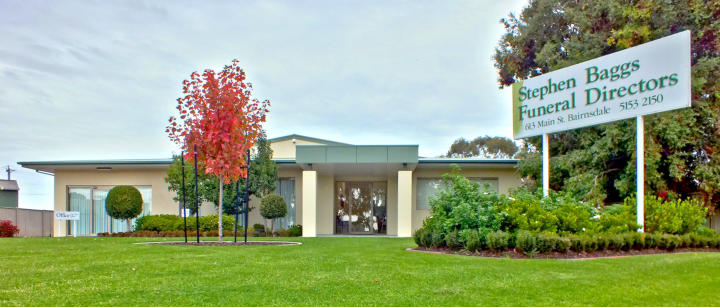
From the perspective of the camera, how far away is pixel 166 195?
21.3 m

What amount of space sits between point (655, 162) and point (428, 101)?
439 inches

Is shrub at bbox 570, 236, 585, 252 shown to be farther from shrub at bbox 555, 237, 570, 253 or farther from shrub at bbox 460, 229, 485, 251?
shrub at bbox 460, 229, 485, 251

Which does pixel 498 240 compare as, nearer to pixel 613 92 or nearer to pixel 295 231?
pixel 613 92

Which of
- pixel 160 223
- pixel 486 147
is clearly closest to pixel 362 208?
pixel 160 223

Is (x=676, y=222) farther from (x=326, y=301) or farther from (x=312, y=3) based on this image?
(x=312, y=3)

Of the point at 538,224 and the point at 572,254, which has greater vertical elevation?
the point at 538,224

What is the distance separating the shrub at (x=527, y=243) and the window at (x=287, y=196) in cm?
1396

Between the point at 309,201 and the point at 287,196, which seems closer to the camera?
the point at 309,201

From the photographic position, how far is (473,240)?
354 inches

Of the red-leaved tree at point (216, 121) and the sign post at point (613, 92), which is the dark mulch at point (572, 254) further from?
the red-leaved tree at point (216, 121)

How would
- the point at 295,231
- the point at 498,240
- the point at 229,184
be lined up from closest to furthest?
the point at 498,240 → the point at 229,184 → the point at 295,231

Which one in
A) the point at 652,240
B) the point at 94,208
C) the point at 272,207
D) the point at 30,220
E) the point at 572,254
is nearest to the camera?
the point at 572,254

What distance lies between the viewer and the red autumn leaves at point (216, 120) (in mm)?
11609

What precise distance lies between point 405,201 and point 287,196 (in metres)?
5.90
